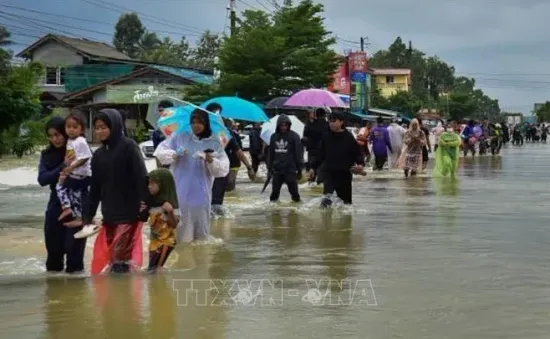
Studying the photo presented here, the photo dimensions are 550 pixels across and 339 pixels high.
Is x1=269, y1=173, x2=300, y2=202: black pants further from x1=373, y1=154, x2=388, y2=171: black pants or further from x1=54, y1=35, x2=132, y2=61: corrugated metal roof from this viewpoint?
x1=54, y1=35, x2=132, y2=61: corrugated metal roof

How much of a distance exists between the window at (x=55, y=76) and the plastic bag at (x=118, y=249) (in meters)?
52.3

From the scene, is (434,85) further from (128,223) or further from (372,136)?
(128,223)

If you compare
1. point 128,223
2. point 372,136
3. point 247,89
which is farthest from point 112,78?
point 128,223

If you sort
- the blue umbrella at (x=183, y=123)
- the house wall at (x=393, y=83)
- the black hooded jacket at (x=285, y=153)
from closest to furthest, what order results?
the blue umbrella at (x=183, y=123) → the black hooded jacket at (x=285, y=153) → the house wall at (x=393, y=83)

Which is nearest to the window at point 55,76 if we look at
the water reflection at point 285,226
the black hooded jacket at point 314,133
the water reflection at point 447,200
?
the water reflection at point 447,200

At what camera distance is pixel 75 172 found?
6988mm

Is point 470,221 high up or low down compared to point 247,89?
down

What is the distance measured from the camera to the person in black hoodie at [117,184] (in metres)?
6.80

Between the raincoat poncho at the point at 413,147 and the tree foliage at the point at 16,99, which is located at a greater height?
the tree foliage at the point at 16,99

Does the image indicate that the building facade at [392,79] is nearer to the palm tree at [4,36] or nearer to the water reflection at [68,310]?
the palm tree at [4,36]

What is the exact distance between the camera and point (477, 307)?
621 centimetres

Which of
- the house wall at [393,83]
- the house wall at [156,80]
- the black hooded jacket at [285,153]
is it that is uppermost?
the house wall at [393,83]

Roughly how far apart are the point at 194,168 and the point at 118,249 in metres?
2.39

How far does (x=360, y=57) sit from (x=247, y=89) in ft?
86.0
